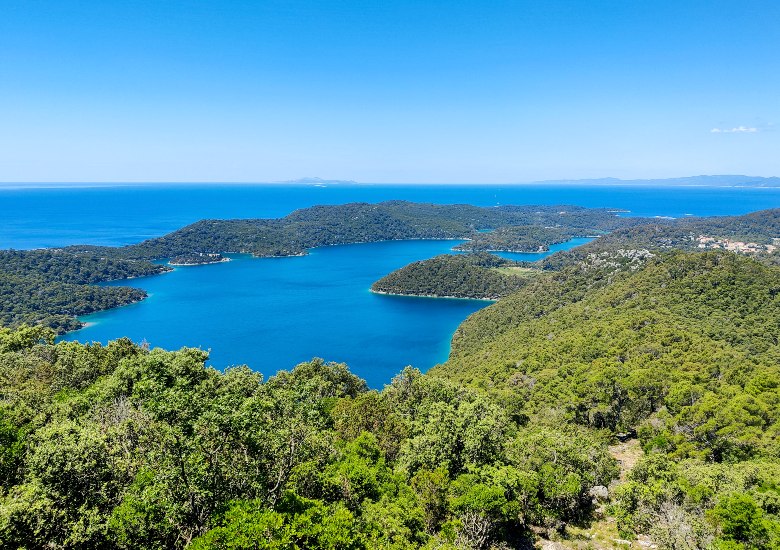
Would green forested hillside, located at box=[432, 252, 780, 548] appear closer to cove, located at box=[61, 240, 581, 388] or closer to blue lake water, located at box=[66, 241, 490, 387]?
cove, located at box=[61, 240, 581, 388]

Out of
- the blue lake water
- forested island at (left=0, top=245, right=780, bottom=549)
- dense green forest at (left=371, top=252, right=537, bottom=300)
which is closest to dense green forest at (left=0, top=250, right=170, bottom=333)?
the blue lake water

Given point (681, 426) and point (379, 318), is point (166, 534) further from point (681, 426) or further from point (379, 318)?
point (379, 318)

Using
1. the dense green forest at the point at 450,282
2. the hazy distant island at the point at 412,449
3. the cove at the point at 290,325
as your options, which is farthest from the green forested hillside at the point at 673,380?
the dense green forest at the point at 450,282

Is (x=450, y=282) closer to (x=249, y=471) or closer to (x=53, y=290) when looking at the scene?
(x=53, y=290)

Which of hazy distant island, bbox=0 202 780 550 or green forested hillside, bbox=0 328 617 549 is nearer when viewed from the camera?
green forested hillside, bbox=0 328 617 549

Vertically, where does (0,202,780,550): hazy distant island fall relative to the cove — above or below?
above

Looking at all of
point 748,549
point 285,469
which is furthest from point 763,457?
point 285,469
